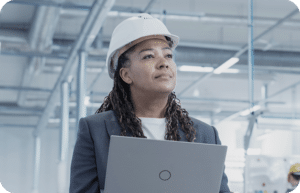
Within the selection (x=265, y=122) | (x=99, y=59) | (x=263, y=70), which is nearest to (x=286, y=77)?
(x=263, y=70)

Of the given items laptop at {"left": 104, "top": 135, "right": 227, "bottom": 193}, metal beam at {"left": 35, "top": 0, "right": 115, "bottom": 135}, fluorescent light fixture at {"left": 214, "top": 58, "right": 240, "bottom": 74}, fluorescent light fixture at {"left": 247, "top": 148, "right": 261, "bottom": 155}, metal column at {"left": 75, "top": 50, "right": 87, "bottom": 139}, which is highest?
fluorescent light fixture at {"left": 214, "top": 58, "right": 240, "bottom": 74}

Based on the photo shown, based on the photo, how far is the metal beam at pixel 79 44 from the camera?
4488mm

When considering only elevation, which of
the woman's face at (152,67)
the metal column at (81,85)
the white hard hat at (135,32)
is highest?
the metal column at (81,85)

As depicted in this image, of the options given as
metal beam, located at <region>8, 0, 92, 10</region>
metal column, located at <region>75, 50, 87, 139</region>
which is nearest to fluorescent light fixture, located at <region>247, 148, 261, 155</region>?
metal column, located at <region>75, 50, 87, 139</region>

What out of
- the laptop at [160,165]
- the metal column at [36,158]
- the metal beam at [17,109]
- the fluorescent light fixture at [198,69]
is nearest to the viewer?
the laptop at [160,165]

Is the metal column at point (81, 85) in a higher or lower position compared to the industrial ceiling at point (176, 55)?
lower

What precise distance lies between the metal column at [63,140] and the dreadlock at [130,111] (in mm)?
5247

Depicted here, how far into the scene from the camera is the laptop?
3.49 ft

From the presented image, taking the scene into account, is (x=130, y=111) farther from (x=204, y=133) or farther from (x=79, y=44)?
(x=79, y=44)

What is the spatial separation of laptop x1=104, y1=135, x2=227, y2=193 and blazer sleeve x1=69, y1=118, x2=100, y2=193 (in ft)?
0.51

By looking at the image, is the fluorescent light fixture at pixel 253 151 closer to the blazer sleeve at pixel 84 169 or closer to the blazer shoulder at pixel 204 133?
the blazer shoulder at pixel 204 133

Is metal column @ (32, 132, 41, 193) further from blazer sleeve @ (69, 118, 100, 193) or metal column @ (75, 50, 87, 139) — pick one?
blazer sleeve @ (69, 118, 100, 193)

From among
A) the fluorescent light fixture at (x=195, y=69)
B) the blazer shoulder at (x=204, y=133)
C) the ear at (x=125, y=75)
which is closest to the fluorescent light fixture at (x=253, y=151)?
the fluorescent light fixture at (x=195, y=69)

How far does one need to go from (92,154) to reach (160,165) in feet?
0.90
